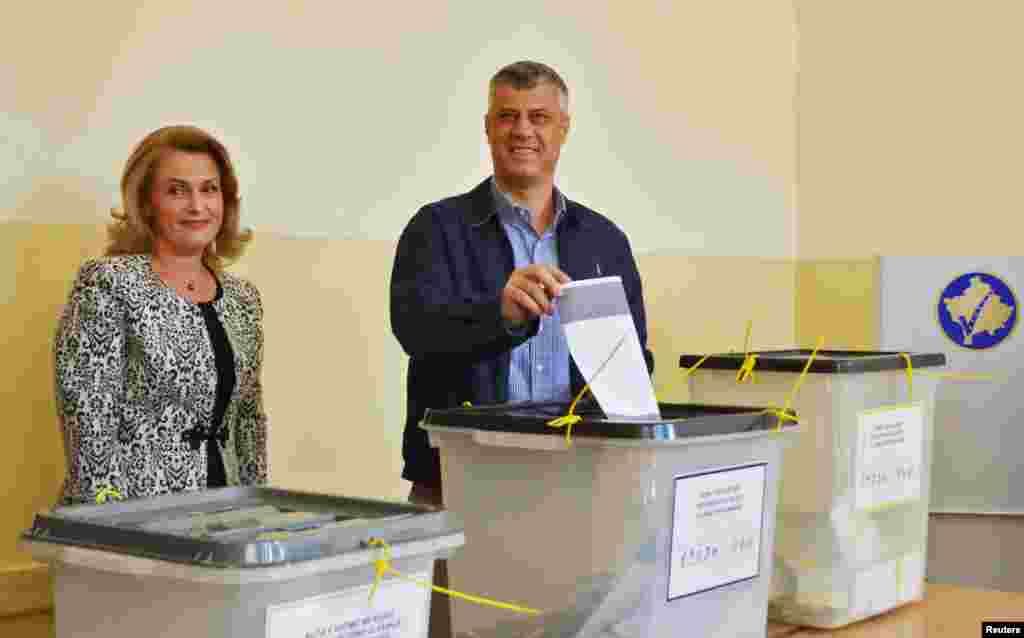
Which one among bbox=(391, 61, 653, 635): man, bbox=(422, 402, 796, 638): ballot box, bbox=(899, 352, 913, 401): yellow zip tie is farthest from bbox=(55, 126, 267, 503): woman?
bbox=(899, 352, 913, 401): yellow zip tie

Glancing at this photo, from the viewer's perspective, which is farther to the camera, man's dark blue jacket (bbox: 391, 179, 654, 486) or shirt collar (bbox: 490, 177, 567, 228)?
shirt collar (bbox: 490, 177, 567, 228)

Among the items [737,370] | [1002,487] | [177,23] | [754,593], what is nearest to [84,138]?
[177,23]

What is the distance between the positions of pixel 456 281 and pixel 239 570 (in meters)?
1.01

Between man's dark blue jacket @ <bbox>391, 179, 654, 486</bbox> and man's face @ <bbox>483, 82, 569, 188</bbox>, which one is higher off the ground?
man's face @ <bbox>483, 82, 569, 188</bbox>

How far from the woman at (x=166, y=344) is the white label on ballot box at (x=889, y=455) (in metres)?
0.99

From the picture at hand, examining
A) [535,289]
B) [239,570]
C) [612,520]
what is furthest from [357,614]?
[535,289]

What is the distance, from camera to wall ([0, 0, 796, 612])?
84.8 inches

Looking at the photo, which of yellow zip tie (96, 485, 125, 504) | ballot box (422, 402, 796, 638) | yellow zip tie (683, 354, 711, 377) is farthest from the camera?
yellow zip tie (683, 354, 711, 377)

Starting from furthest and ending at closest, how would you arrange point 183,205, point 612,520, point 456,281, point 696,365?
point 183,205 < point 456,281 < point 696,365 < point 612,520

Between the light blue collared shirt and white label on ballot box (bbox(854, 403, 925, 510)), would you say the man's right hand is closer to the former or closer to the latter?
the light blue collared shirt

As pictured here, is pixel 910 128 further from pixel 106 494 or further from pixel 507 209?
pixel 106 494

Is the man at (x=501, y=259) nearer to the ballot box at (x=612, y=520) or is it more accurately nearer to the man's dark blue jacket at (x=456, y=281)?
the man's dark blue jacket at (x=456, y=281)

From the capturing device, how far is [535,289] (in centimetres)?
140

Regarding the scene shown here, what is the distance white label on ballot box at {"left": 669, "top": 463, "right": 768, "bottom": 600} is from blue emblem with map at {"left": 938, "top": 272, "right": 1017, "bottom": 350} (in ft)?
6.88
